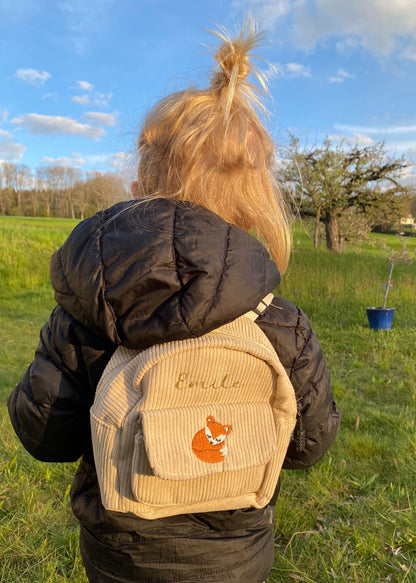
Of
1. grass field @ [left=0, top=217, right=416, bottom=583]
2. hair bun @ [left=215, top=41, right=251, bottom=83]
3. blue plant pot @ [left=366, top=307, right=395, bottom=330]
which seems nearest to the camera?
hair bun @ [left=215, top=41, right=251, bottom=83]

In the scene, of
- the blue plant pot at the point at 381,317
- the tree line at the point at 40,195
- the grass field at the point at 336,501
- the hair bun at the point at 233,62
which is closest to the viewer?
the hair bun at the point at 233,62

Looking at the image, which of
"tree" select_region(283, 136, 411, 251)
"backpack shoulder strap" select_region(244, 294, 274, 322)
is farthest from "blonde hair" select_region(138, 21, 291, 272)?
"tree" select_region(283, 136, 411, 251)

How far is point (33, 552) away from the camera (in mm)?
2477

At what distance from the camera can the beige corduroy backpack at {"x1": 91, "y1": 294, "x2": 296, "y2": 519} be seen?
109 centimetres

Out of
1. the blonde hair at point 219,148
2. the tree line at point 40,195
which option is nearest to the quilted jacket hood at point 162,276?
the blonde hair at point 219,148

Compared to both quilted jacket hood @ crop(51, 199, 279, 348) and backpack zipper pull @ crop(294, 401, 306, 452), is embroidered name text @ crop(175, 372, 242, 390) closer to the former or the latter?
quilted jacket hood @ crop(51, 199, 279, 348)

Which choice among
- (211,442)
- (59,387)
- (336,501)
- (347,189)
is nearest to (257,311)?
(211,442)

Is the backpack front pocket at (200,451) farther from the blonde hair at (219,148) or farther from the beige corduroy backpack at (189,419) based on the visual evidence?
the blonde hair at (219,148)

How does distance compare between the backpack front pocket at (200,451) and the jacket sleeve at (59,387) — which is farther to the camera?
the jacket sleeve at (59,387)

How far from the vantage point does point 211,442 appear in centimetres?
114

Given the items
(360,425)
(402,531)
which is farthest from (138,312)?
(360,425)

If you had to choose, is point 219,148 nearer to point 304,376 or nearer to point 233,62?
point 233,62

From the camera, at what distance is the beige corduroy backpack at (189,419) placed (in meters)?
1.09

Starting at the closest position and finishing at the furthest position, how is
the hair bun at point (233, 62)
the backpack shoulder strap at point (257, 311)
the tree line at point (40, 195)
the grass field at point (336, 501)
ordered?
1. the backpack shoulder strap at point (257, 311)
2. the hair bun at point (233, 62)
3. the grass field at point (336, 501)
4. the tree line at point (40, 195)
